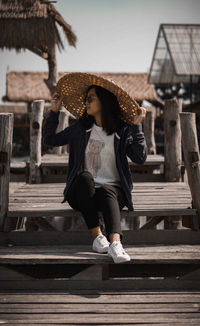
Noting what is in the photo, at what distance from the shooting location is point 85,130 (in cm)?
355

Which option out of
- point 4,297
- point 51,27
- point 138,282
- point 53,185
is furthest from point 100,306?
point 51,27

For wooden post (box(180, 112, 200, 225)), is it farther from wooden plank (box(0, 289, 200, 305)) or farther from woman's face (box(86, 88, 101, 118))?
wooden plank (box(0, 289, 200, 305))

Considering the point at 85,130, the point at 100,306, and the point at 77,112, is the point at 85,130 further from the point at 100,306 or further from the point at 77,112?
the point at 100,306

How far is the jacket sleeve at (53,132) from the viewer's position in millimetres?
3594

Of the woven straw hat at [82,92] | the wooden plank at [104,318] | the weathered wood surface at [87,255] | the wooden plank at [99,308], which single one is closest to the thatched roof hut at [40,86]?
the woven straw hat at [82,92]

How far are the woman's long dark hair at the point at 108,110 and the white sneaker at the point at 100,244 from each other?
901mm

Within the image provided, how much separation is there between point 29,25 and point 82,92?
9.00m

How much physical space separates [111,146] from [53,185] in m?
1.61

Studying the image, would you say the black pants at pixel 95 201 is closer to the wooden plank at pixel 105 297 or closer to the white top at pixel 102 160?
the white top at pixel 102 160

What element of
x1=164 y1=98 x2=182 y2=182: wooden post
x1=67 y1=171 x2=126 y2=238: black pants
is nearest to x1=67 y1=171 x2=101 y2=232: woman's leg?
x1=67 y1=171 x2=126 y2=238: black pants

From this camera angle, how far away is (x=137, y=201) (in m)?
3.79

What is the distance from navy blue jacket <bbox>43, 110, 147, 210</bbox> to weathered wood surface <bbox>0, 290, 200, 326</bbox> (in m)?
Result: 0.84

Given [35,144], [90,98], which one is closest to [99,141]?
[90,98]

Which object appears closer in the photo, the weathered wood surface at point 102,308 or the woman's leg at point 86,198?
the weathered wood surface at point 102,308
